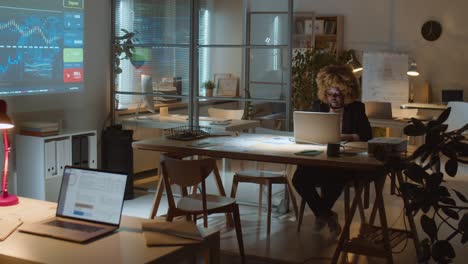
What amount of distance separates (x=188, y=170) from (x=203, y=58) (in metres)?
2.43

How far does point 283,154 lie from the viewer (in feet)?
14.2

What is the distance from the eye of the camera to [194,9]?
6379mm

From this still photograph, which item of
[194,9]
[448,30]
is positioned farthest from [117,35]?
[448,30]

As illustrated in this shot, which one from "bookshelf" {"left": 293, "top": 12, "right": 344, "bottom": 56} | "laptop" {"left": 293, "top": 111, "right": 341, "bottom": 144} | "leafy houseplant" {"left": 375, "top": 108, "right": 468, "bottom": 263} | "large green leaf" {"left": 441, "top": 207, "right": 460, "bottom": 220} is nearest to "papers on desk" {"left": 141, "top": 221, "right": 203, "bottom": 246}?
"leafy houseplant" {"left": 375, "top": 108, "right": 468, "bottom": 263}

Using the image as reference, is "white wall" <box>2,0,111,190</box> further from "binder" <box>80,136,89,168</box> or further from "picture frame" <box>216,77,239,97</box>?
"picture frame" <box>216,77,239,97</box>

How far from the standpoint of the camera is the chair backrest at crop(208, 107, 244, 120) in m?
6.36

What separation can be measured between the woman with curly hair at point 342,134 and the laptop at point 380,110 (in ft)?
8.19

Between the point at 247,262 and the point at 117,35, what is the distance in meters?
3.29

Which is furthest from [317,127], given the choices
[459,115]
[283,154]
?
[459,115]

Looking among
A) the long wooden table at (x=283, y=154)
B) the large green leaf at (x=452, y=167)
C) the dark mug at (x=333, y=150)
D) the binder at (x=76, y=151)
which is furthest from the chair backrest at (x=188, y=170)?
the large green leaf at (x=452, y=167)

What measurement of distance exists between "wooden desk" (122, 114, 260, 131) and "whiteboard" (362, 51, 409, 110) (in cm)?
398

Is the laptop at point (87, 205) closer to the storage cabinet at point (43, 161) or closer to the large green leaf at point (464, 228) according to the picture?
the large green leaf at point (464, 228)

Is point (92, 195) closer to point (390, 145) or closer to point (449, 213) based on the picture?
point (449, 213)

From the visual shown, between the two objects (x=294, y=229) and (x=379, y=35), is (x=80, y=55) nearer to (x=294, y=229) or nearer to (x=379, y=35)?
(x=294, y=229)
